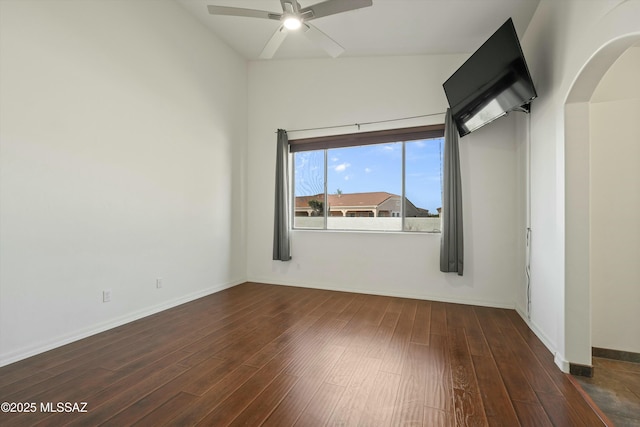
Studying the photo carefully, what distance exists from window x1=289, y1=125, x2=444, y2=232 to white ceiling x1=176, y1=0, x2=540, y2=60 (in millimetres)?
1048

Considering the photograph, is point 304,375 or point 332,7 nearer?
point 304,375

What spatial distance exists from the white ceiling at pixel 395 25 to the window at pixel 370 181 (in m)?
1.05

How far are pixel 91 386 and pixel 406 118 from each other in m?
4.22

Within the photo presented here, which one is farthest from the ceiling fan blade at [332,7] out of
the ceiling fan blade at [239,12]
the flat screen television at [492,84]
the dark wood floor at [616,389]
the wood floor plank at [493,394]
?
the dark wood floor at [616,389]

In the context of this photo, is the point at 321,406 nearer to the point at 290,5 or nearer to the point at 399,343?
the point at 399,343

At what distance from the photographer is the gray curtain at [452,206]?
363 cm

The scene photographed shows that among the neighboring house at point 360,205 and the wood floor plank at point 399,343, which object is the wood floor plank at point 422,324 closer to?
the wood floor plank at point 399,343

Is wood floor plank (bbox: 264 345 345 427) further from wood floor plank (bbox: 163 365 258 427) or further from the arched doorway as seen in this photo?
the arched doorway

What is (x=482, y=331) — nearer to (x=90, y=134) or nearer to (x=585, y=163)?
(x=585, y=163)

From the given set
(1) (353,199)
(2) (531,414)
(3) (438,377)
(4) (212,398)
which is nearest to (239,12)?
(1) (353,199)

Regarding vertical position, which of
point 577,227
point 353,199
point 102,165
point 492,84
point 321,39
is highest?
point 321,39

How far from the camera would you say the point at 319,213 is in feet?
15.5

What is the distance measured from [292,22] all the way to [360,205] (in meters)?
2.61

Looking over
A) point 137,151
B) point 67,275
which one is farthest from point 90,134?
point 67,275
